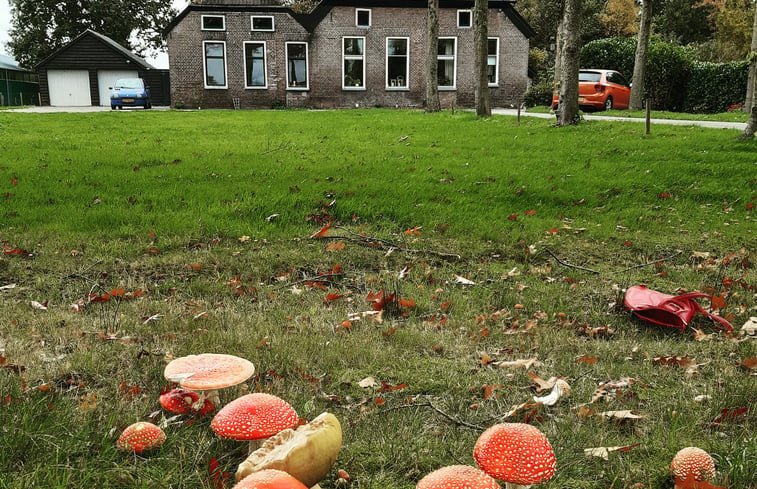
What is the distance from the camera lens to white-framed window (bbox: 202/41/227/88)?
2936 cm

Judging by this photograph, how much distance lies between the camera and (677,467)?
1929 millimetres

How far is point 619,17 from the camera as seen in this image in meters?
46.4

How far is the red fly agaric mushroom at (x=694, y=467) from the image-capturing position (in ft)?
6.23

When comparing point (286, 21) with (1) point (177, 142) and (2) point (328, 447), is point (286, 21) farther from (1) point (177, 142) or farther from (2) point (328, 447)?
(2) point (328, 447)

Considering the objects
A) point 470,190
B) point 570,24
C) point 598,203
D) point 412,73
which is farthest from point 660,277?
point 412,73

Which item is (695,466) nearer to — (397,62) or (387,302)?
(387,302)

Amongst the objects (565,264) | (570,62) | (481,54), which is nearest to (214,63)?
(481,54)

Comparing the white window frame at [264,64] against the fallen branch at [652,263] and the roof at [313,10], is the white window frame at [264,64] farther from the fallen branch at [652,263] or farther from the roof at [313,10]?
the fallen branch at [652,263]

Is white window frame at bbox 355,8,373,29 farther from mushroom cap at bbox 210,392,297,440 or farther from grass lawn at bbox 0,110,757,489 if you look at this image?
mushroom cap at bbox 210,392,297,440

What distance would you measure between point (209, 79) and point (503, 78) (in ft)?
54.5

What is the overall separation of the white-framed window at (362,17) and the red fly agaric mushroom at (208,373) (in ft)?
97.4

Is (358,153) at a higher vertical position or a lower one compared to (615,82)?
lower

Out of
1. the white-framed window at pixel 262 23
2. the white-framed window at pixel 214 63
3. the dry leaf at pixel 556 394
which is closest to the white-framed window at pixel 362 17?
the white-framed window at pixel 262 23

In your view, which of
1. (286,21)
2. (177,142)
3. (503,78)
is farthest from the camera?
(503,78)
